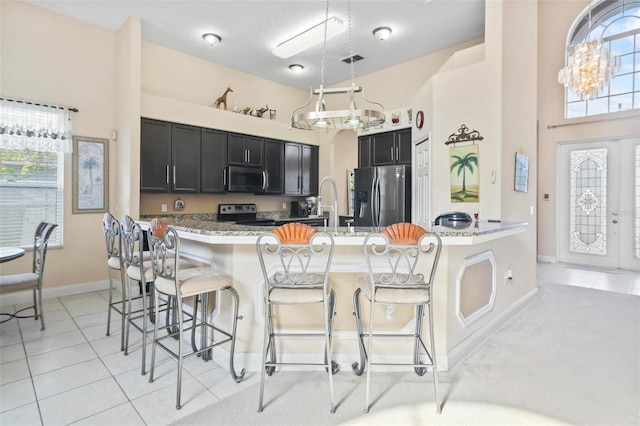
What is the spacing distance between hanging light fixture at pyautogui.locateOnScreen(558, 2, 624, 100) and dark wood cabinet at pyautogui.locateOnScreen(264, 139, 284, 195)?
4.58 metres

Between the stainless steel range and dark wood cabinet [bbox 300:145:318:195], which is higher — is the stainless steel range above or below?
below

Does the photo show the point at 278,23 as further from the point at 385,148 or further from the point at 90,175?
the point at 90,175

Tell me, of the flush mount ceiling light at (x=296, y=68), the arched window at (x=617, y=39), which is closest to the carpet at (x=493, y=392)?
the arched window at (x=617, y=39)

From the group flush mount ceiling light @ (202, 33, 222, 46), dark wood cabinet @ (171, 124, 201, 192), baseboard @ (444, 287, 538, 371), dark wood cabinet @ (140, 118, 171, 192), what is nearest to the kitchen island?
baseboard @ (444, 287, 538, 371)

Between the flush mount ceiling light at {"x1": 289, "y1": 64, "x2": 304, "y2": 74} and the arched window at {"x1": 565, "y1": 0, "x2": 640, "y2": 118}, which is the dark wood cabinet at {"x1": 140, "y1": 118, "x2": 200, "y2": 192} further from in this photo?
the arched window at {"x1": 565, "y1": 0, "x2": 640, "y2": 118}

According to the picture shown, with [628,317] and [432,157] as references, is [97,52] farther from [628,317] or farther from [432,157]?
[628,317]

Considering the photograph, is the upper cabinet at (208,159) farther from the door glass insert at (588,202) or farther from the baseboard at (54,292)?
the door glass insert at (588,202)

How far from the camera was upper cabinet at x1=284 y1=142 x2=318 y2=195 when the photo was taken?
619 centimetres

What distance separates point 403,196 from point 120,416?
4163 millimetres

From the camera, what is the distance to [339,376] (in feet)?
7.44

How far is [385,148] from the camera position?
547 centimetres

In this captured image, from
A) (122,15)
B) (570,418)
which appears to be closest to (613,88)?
(570,418)

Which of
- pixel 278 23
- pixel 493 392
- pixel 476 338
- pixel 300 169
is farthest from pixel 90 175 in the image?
pixel 493 392

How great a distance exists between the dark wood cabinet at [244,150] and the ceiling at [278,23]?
1.27 metres
